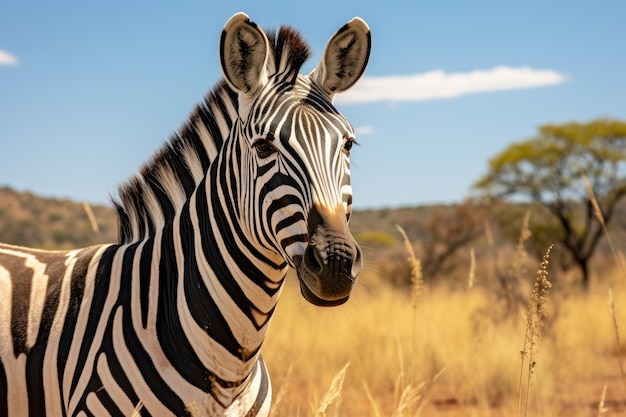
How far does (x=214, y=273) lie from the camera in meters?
2.80

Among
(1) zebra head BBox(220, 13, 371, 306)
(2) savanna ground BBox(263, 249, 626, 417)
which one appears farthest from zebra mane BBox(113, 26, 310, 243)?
(2) savanna ground BBox(263, 249, 626, 417)

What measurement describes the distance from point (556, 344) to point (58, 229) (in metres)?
35.7

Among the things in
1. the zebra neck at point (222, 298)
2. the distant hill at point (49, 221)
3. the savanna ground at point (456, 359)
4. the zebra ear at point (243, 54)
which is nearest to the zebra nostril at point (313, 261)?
the zebra neck at point (222, 298)

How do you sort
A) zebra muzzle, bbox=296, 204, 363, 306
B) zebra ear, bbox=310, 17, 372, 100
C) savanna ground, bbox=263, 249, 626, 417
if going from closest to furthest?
zebra muzzle, bbox=296, 204, 363, 306
zebra ear, bbox=310, 17, 372, 100
savanna ground, bbox=263, 249, 626, 417

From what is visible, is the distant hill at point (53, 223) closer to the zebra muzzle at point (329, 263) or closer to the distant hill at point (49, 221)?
the distant hill at point (49, 221)

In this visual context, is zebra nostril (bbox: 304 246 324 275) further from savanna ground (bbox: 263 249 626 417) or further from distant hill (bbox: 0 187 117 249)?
distant hill (bbox: 0 187 117 249)

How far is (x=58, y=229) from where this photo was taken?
4038 centimetres

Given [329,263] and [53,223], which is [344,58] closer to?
[329,263]

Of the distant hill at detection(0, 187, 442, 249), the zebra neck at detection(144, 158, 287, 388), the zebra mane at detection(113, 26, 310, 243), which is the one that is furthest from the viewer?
the distant hill at detection(0, 187, 442, 249)

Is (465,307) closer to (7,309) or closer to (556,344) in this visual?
(556,344)

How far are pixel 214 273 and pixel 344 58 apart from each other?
1084 mm

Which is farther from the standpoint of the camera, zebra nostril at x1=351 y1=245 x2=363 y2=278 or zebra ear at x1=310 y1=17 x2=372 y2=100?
zebra ear at x1=310 y1=17 x2=372 y2=100

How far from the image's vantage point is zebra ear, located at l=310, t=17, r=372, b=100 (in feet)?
9.75

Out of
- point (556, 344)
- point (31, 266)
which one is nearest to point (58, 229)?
point (556, 344)
